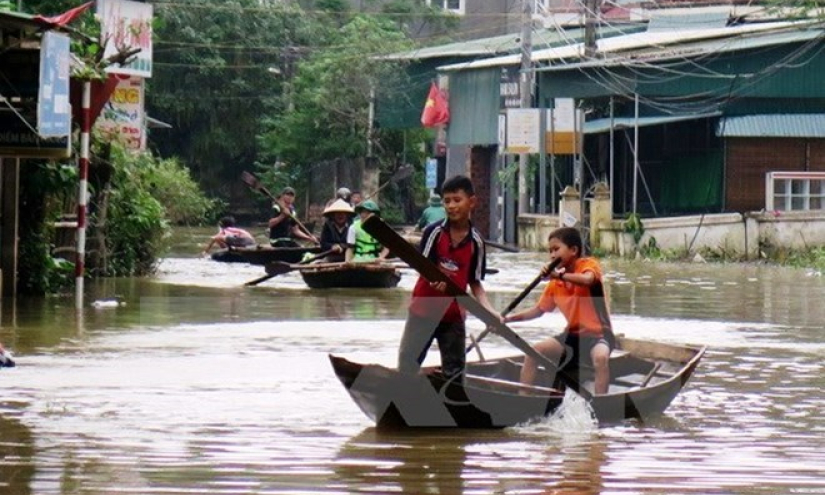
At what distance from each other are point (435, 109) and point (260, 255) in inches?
800

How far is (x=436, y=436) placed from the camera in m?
11.5

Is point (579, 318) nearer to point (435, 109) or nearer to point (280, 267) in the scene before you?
point (280, 267)

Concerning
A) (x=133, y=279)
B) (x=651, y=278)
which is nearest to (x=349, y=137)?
(x=651, y=278)

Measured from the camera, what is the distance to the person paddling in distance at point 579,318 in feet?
40.4

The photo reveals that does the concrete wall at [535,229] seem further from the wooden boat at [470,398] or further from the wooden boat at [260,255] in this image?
the wooden boat at [470,398]

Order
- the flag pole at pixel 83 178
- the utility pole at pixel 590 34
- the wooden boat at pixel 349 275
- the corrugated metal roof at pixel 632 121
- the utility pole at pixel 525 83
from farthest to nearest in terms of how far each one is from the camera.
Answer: the utility pole at pixel 525 83 < the utility pole at pixel 590 34 < the corrugated metal roof at pixel 632 121 < the wooden boat at pixel 349 275 < the flag pole at pixel 83 178

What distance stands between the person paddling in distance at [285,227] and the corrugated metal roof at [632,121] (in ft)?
35.9

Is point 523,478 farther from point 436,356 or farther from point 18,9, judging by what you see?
point 18,9

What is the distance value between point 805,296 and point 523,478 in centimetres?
1672

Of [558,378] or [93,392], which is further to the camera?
[93,392]

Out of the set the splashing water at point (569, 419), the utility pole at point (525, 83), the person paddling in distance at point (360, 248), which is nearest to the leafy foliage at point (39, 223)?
the person paddling in distance at point (360, 248)

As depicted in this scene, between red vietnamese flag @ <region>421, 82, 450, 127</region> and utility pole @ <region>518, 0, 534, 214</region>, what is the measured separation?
5.97 m

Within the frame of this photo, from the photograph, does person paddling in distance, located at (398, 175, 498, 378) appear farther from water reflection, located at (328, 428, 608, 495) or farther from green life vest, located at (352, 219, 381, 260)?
green life vest, located at (352, 219, 381, 260)

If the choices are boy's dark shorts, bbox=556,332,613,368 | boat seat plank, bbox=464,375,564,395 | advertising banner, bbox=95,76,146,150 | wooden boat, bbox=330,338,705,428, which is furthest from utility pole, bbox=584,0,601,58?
boat seat plank, bbox=464,375,564,395
